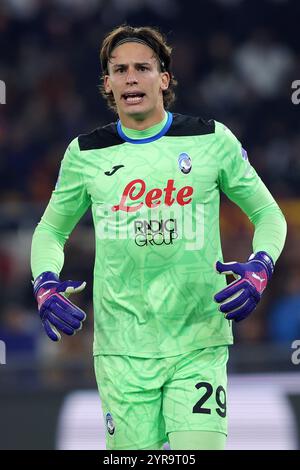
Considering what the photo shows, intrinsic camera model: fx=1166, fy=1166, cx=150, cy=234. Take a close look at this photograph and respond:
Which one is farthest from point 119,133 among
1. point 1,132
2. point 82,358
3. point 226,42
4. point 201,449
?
point 226,42

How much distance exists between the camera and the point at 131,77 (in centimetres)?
514

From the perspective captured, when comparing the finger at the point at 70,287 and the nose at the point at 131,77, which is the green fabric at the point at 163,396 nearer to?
the finger at the point at 70,287

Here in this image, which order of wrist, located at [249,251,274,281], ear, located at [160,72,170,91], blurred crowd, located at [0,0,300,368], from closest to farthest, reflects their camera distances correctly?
wrist, located at [249,251,274,281] < ear, located at [160,72,170,91] < blurred crowd, located at [0,0,300,368]

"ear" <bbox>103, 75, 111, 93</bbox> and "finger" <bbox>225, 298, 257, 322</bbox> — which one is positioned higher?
"ear" <bbox>103, 75, 111, 93</bbox>

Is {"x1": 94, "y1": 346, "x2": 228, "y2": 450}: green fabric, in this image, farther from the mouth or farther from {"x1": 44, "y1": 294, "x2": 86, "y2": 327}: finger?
the mouth

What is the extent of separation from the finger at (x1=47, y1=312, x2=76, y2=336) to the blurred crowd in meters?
6.64

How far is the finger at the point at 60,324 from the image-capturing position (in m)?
4.96

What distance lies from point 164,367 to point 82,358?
433cm

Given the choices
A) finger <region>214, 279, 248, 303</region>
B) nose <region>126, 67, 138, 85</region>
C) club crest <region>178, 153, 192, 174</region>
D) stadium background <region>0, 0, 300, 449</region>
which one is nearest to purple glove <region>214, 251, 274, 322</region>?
finger <region>214, 279, 248, 303</region>

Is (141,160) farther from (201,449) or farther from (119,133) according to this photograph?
(201,449)

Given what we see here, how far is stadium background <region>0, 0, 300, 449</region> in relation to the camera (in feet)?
28.6

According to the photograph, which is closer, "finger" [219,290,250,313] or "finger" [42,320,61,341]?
"finger" [219,290,250,313]

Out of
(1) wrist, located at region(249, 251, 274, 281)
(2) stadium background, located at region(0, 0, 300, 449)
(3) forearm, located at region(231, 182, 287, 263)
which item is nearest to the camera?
(1) wrist, located at region(249, 251, 274, 281)

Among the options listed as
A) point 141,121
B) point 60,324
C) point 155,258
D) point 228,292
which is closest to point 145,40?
point 141,121
